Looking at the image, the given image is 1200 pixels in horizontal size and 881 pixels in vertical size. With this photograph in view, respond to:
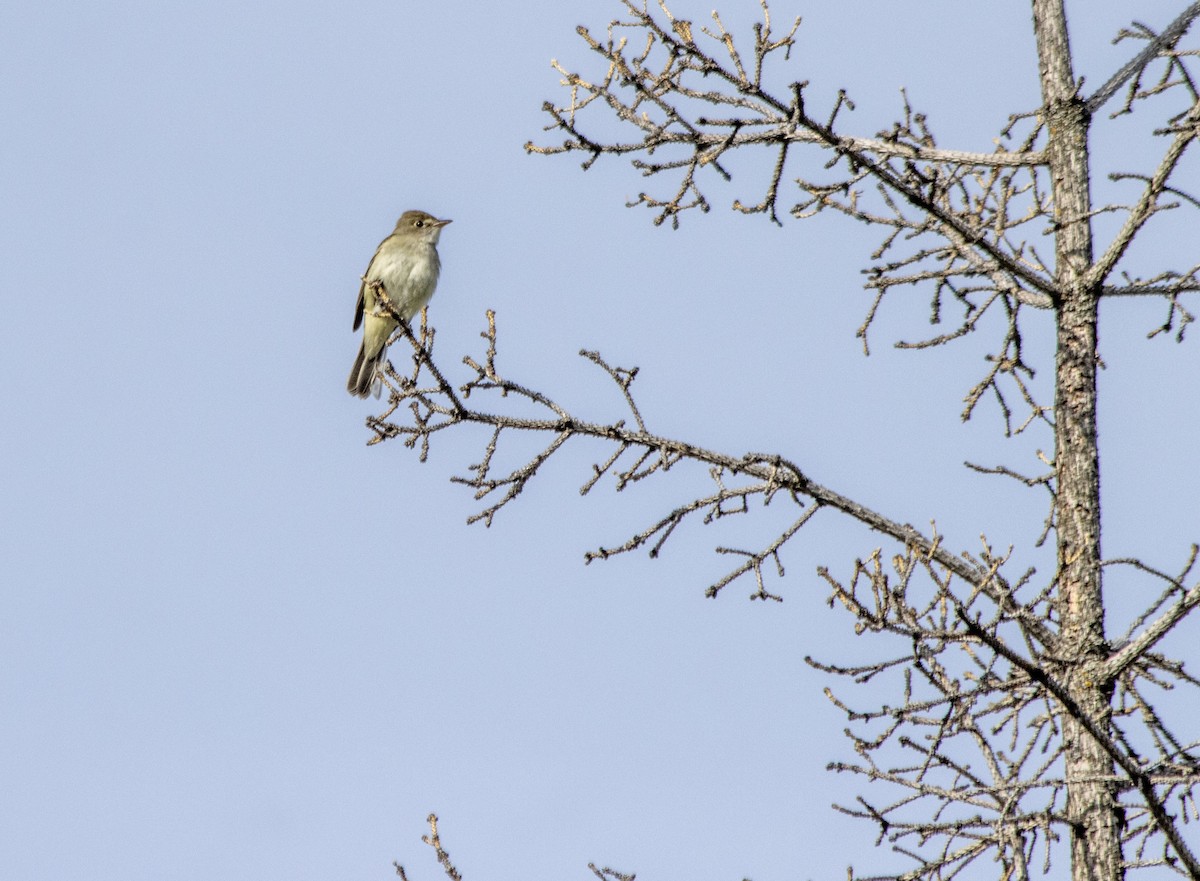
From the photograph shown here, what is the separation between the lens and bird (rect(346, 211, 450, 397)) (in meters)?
13.1

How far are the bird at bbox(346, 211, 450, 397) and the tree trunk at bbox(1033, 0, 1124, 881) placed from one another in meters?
6.23

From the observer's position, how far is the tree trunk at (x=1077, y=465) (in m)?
6.91

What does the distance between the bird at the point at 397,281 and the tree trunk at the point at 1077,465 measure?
6234 millimetres

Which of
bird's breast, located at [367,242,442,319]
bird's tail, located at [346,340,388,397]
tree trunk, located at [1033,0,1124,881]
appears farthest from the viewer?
bird's breast, located at [367,242,442,319]

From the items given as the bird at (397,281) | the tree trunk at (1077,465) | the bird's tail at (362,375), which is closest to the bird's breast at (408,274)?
the bird at (397,281)

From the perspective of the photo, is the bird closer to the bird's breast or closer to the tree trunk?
the bird's breast

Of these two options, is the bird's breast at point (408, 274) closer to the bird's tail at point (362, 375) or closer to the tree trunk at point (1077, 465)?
the bird's tail at point (362, 375)

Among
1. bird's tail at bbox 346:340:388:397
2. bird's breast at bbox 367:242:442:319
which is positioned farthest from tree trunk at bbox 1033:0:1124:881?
bird's tail at bbox 346:340:388:397

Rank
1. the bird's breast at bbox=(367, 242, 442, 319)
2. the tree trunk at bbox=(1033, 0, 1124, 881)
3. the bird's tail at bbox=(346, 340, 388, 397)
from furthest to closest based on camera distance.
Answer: the bird's breast at bbox=(367, 242, 442, 319)
the bird's tail at bbox=(346, 340, 388, 397)
the tree trunk at bbox=(1033, 0, 1124, 881)

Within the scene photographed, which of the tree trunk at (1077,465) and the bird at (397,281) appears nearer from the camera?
the tree trunk at (1077,465)

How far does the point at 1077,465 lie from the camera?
7.44 m

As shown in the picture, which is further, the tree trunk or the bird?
the bird

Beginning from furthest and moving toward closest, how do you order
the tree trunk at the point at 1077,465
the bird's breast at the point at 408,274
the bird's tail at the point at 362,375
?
the bird's breast at the point at 408,274, the bird's tail at the point at 362,375, the tree trunk at the point at 1077,465

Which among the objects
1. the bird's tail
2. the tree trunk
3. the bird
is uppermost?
the bird
